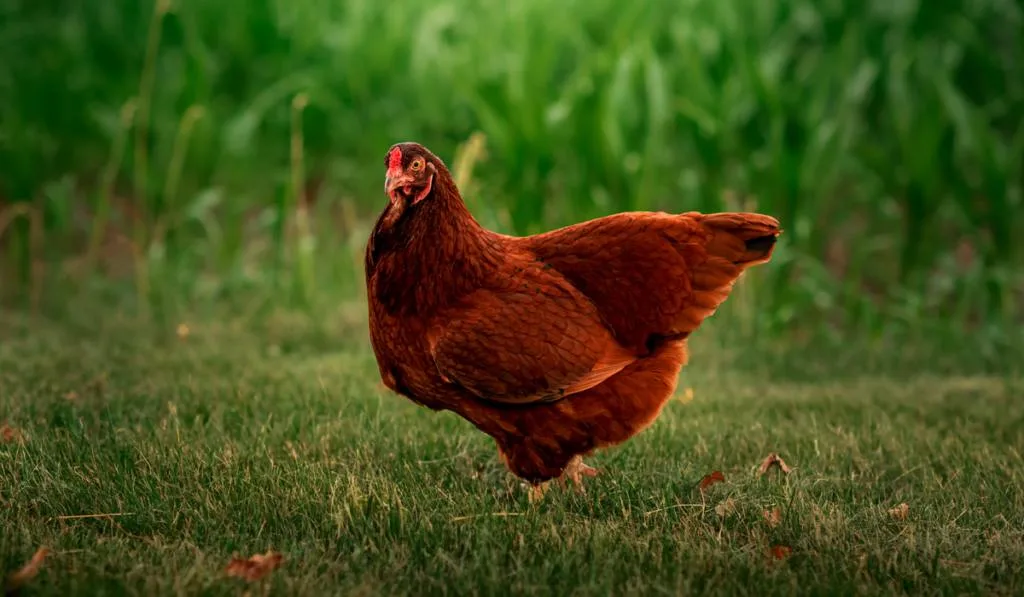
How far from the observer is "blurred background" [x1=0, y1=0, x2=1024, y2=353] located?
5.90m

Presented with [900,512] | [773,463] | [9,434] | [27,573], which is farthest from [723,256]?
[9,434]

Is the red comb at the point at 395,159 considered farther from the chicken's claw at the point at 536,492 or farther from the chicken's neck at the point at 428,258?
the chicken's claw at the point at 536,492

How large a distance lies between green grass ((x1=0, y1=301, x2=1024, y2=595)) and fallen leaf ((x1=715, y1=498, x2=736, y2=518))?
21mm

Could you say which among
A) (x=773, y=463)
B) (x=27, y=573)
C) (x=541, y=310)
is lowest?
(x=773, y=463)

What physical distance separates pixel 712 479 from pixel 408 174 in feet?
4.48

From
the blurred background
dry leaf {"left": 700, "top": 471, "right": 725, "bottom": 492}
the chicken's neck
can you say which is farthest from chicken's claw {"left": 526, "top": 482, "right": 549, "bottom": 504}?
the blurred background

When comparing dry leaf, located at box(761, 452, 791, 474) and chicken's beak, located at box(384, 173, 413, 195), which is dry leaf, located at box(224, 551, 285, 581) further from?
dry leaf, located at box(761, 452, 791, 474)

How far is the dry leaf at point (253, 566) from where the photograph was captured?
8.52ft

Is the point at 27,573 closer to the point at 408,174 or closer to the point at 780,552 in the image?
the point at 408,174

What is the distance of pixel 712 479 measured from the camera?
3.39 meters

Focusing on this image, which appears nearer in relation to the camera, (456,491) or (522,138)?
(456,491)

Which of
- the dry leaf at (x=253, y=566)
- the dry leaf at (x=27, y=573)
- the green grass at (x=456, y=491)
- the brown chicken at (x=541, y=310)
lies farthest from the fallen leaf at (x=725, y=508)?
Result: the dry leaf at (x=27, y=573)

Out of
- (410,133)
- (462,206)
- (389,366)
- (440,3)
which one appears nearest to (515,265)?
(462,206)

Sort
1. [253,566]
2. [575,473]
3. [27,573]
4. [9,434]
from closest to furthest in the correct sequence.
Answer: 1. [27,573]
2. [253,566]
3. [575,473]
4. [9,434]
